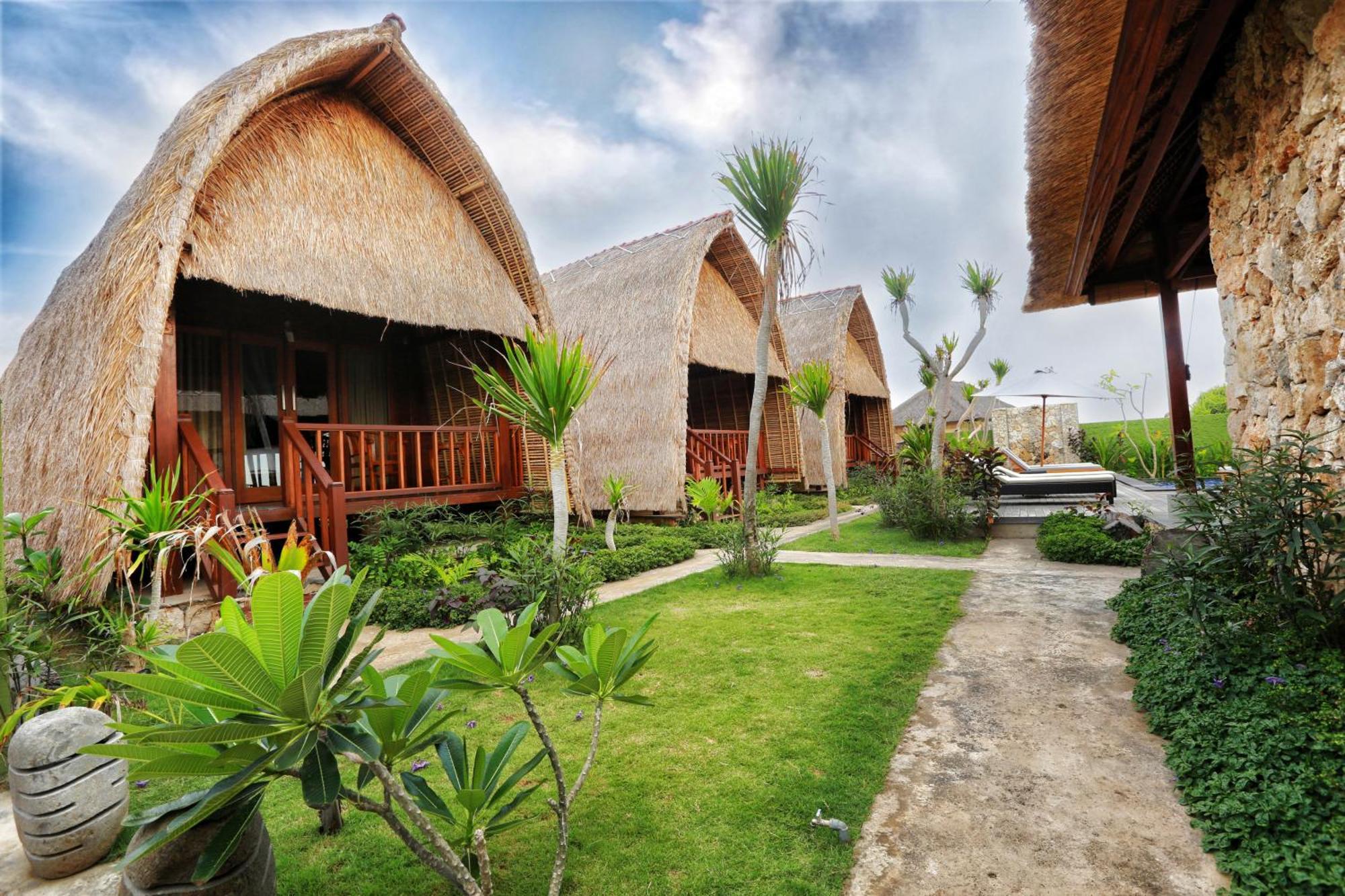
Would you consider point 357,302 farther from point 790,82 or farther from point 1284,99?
point 1284,99

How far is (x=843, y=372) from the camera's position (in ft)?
46.4

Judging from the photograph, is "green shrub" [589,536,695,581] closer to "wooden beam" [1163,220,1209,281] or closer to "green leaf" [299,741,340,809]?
"green leaf" [299,741,340,809]

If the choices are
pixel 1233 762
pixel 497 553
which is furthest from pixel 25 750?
pixel 497 553

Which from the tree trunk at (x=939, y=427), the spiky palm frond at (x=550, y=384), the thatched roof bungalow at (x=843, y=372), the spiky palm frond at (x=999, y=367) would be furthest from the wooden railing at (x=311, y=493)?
the spiky palm frond at (x=999, y=367)

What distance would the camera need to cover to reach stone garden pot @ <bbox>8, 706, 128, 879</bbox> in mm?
1961

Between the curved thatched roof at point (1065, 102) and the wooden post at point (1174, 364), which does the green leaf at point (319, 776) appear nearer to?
the curved thatched roof at point (1065, 102)

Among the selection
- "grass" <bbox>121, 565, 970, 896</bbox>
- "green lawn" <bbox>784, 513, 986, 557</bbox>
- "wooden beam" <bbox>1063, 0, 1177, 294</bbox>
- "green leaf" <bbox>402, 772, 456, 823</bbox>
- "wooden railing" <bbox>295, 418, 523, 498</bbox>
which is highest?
"wooden beam" <bbox>1063, 0, 1177, 294</bbox>

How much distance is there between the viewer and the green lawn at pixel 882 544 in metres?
7.19

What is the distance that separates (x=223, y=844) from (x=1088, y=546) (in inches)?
276

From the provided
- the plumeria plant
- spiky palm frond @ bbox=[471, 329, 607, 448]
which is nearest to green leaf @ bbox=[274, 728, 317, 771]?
the plumeria plant

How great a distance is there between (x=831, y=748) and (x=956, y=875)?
0.77m

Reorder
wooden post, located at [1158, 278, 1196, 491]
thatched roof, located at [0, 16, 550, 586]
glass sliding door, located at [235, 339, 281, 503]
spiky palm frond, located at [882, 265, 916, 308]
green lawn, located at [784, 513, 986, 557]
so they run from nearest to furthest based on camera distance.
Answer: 1. thatched roof, located at [0, 16, 550, 586]
2. wooden post, located at [1158, 278, 1196, 491]
3. glass sliding door, located at [235, 339, 281, 503]
4. green lawn, located at [784, 513, 986, 557]
5. spiky palm frond, located at [882, 265, 916, 308]

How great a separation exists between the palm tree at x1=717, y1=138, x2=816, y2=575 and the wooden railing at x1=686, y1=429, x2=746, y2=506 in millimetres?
3990

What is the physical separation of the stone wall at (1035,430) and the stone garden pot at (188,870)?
69.6ft
